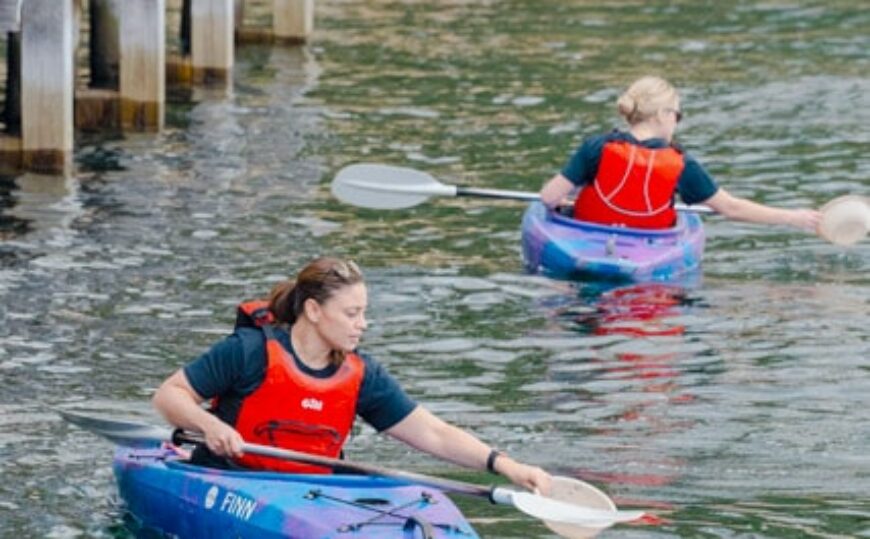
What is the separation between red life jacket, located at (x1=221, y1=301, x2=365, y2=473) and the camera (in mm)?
9156

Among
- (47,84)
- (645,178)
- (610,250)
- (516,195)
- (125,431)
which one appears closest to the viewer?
(125,431)

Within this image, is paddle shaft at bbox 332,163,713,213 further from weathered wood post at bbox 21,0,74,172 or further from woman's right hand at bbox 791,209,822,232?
weathered wood post at bbox 21,0,74,172

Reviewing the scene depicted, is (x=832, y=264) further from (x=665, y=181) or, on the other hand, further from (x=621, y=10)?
(x=621, y=10)

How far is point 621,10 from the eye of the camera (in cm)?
2875

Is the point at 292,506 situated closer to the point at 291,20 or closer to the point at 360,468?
the point at 360,468

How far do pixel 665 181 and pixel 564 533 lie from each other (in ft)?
20.1

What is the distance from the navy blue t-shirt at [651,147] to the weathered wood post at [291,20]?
464 inches

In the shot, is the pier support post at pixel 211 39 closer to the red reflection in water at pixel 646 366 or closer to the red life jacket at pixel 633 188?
the red life jacket at pixel 633 188

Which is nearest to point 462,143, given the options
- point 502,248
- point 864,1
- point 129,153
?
point 129,153

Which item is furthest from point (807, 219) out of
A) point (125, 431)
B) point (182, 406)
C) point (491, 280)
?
point (182, 406)

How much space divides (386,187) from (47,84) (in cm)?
327

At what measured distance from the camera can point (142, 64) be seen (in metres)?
19.8

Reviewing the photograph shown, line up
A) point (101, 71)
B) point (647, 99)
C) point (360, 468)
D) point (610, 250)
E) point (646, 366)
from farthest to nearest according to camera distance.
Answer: point (101, 71) → point (610, 250) → point (647, 99) → point (646, 366) → point (360, 468)

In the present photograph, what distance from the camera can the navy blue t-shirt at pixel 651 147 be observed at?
14578 millimetres
